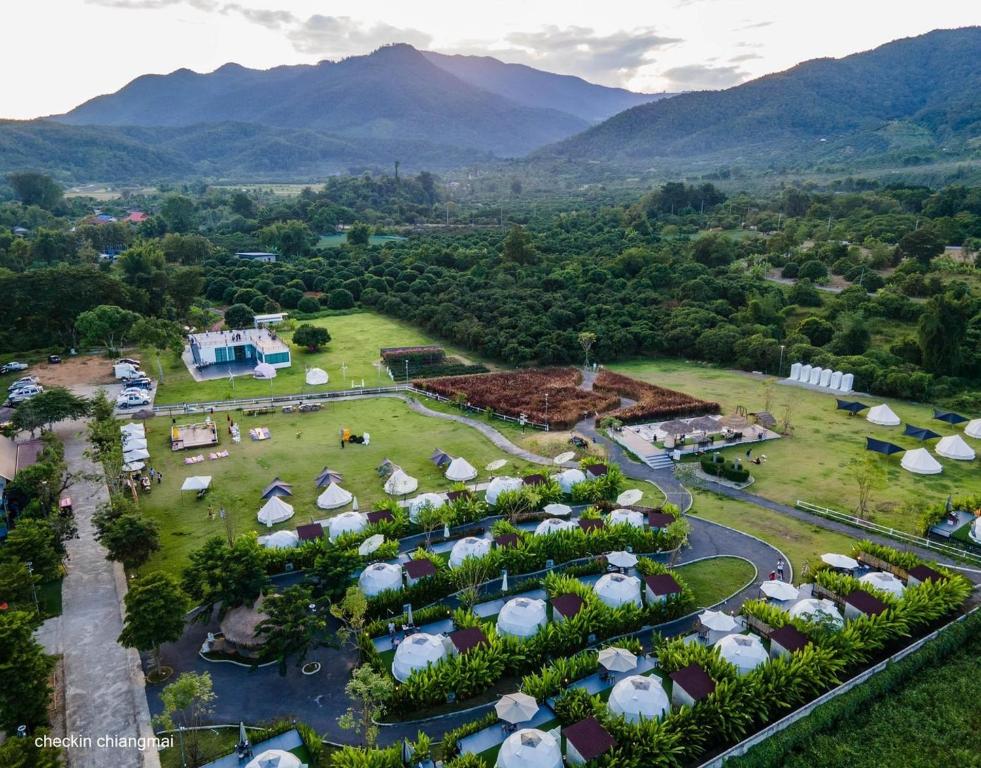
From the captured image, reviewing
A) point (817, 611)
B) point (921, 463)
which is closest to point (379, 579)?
point (817, 611)

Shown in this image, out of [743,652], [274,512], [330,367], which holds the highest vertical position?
[743,652]

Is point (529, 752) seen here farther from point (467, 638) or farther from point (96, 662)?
point (96, 662)

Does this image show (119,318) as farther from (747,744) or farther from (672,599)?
(747,744)

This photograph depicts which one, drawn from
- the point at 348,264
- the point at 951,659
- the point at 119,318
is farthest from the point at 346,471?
the point at 348,264

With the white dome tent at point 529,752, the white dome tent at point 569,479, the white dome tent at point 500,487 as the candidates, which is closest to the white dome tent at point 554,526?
the white dome tent at point 500,487

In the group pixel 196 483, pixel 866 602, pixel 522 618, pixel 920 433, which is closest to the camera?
pixel 522 618
